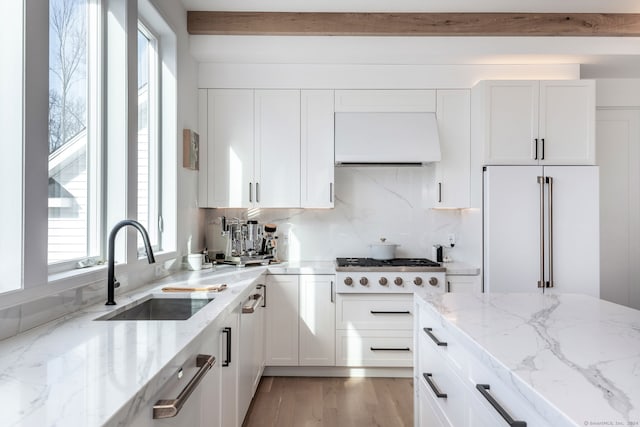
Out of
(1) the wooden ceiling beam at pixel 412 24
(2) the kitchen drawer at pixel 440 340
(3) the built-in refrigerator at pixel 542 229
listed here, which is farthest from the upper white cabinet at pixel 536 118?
(2) the kitchen drawer at pixel 440 340

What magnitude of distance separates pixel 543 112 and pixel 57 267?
11.5 feet

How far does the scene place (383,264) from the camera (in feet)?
10.7

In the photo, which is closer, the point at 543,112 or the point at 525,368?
the point at 525,368

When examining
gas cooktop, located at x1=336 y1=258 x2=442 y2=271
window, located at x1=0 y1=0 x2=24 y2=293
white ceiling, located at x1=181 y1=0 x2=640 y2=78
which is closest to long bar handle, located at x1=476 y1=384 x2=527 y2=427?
window, located at x1=0 y1=0 x2=24 y2=293

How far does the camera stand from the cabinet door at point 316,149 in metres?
3.42

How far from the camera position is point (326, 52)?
3.25 m

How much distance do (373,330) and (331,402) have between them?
648 mm

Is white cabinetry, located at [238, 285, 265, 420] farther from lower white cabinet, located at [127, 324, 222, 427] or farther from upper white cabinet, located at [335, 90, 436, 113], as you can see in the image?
upper white cabinet, located at [335, 90, 436, 113]

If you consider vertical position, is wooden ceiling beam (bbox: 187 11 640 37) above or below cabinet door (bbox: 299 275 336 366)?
above

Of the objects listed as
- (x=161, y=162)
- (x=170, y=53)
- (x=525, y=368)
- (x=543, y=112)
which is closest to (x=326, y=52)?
(x=170, y=53)

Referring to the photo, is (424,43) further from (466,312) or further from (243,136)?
(466,312)

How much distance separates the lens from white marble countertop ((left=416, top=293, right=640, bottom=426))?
767 millimetres

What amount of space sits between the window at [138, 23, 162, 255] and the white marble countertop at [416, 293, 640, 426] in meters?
1.93

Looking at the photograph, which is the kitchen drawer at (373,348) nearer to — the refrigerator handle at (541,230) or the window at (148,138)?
the refrigerator handle at (541,230)
